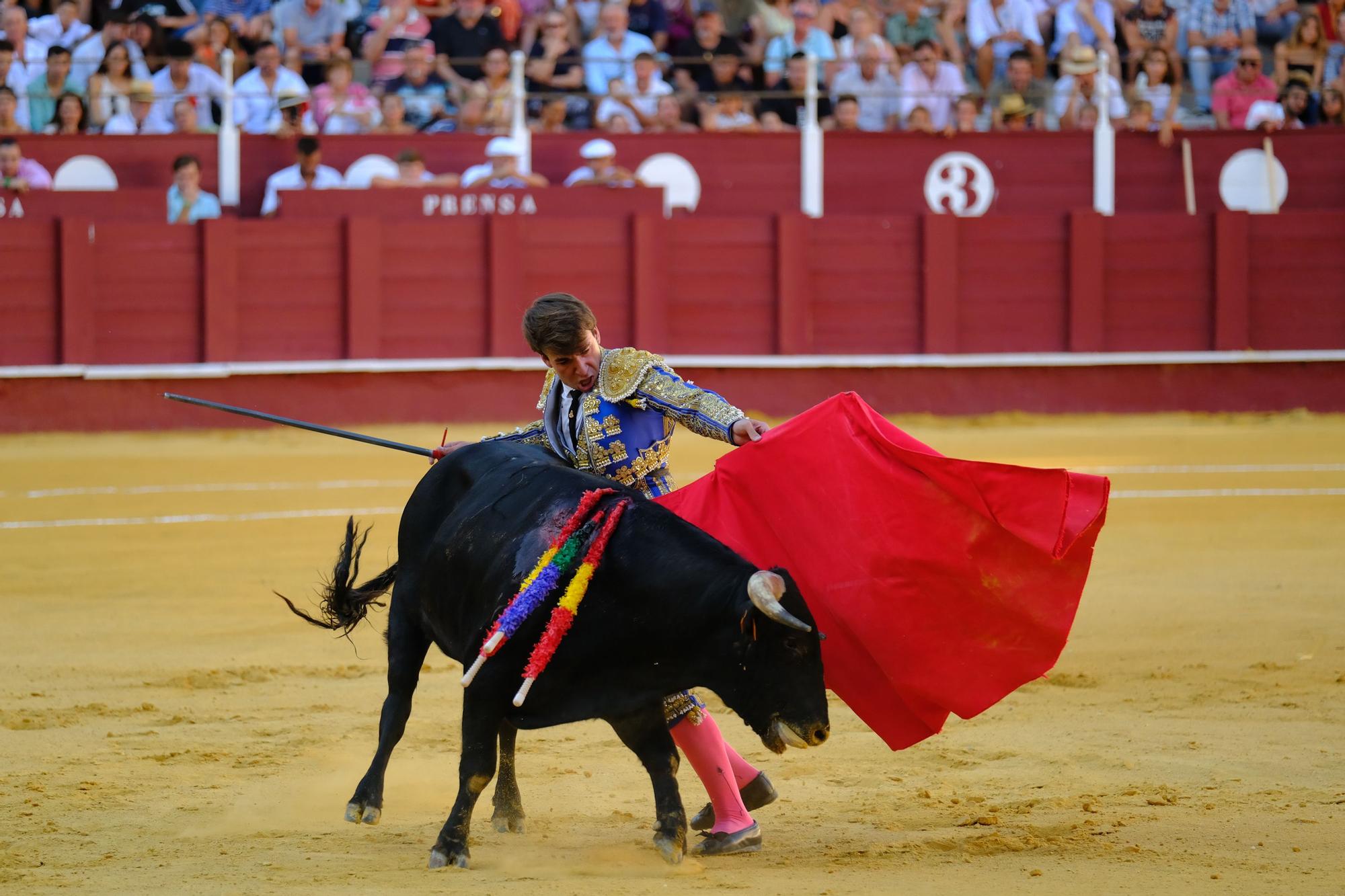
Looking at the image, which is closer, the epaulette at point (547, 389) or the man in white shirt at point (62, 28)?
the epaulette at point (547, 389)


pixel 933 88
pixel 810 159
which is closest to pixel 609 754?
pixel 810 159

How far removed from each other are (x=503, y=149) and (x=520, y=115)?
0.26m

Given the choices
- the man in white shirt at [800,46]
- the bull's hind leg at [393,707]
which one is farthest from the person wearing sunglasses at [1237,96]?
the bull's hind leg at [393,707]

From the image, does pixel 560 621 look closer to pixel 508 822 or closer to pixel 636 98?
pixel 508 822

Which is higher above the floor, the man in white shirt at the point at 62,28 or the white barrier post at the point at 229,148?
the man in white shirt at the point at 62,28

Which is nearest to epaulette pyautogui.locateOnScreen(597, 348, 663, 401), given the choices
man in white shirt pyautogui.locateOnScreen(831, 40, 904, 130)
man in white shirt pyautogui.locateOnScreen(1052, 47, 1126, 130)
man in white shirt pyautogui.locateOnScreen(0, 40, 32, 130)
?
man in white shirt pyautogui.locateOnScreen(831, 40, 904, 130)

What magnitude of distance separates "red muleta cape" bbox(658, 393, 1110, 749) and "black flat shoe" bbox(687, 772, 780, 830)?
0.79 feet

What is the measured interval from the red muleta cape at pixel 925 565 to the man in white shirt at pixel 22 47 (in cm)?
825

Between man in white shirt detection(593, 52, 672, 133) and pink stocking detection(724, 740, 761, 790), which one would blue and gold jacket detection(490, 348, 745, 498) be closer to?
pink stocking detection(724, 740, 761, 790)

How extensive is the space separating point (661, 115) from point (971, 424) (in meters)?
2.75

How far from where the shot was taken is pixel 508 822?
3354mm

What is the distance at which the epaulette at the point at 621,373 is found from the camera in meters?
3.19

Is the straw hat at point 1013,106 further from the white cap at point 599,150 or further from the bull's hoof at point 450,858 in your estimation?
the bull's hoof at point 450,858

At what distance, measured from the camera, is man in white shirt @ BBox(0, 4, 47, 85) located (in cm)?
1005
